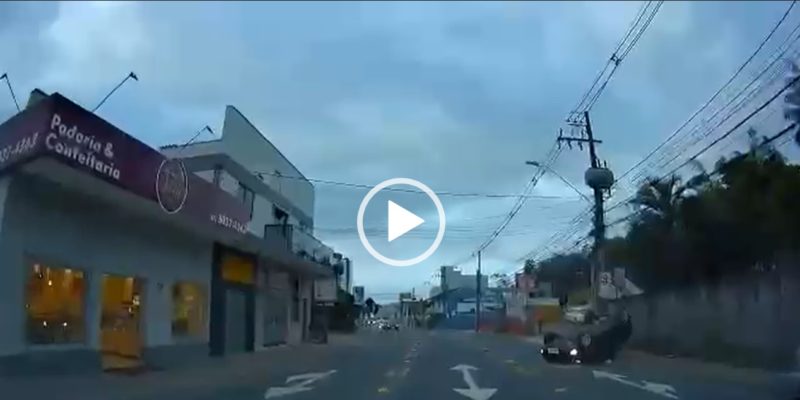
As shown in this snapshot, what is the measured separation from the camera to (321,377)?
2506cm

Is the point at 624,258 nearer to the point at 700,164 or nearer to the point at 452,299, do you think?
the point at 700,164

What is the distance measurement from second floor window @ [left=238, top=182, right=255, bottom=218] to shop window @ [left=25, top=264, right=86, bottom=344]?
1612 centimetres

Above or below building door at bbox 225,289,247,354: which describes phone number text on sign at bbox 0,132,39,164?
above

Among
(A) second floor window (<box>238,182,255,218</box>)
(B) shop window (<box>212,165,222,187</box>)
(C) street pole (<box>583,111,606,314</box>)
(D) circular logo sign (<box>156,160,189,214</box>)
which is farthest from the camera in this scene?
(C) street pole (<box>583,111,606,314</box>)

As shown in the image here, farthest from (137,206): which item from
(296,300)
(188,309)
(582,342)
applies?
(296,300)

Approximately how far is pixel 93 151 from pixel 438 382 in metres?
9.24

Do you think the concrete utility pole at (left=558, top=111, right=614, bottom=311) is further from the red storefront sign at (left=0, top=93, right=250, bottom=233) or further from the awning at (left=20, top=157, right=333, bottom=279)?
the red storefront sign at (left=0, top=93, right=250, bottom=233)

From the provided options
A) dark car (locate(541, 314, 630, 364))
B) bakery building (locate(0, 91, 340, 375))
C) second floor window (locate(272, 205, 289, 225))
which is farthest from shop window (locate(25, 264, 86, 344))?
second floor window (locate(272, 205, 289, 225))

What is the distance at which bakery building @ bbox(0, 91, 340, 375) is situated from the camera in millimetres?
19828

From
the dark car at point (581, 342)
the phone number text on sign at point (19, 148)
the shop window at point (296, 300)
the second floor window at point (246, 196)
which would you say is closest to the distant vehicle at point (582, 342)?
the dark car at point (581, 342)

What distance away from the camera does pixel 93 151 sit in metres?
20.5

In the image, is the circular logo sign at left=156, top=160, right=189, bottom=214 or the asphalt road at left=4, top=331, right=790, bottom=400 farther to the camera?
the circular logo sign at left=156, top=160, right=189, bottom=214

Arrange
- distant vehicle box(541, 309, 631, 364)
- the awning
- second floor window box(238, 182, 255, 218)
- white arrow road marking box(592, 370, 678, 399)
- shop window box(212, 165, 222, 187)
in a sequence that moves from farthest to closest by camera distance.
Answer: second floor window box(238, 182, 255, 218) < shop window box(212, 165, 222, 187) < distant vehicle box(541, 309, 631, 364) < the awning < white arrow road marking box(592, 370, 678, 399)

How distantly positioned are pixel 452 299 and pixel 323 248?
97266 millimetres
